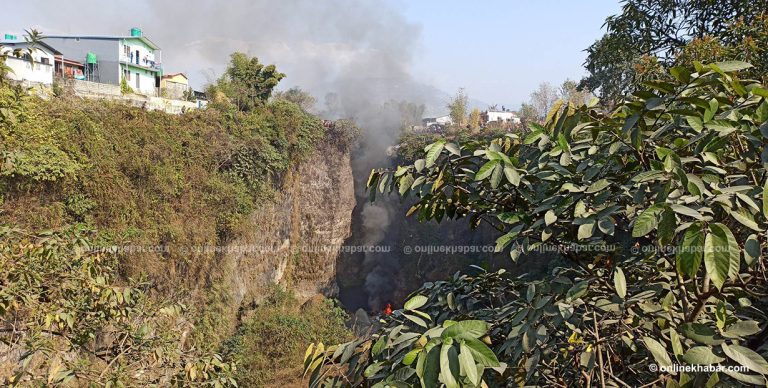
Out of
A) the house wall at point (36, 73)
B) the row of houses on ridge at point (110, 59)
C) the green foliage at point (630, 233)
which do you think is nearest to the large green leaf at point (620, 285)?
the green foliage at point (630, 233)

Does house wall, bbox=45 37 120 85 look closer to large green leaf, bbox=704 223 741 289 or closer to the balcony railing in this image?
the balcony railing

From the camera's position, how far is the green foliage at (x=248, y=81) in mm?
11875

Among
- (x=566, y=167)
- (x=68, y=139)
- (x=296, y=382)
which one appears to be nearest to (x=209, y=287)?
(x=296, y=382)

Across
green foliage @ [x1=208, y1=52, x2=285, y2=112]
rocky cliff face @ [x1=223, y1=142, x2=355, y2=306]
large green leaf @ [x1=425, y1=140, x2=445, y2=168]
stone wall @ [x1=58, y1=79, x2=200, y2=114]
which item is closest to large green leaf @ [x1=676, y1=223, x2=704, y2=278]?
large green leaf @ [x1=425, y1=140, x2=445, y2=168]

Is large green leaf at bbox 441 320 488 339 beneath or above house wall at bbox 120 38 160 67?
beneath

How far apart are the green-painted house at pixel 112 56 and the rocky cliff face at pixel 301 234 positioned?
455 cm

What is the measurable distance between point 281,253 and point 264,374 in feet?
9.60

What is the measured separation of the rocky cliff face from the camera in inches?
388

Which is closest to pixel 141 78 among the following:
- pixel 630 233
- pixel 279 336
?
pixel 279 336

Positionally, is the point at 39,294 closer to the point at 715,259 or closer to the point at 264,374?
the point at 715,259

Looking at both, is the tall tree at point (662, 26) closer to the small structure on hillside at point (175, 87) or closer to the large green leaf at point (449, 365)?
the large green leaf at point (449, 365)

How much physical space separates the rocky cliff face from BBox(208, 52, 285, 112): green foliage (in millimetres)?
1696

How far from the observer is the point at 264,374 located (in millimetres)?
8672

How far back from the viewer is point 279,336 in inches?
370
